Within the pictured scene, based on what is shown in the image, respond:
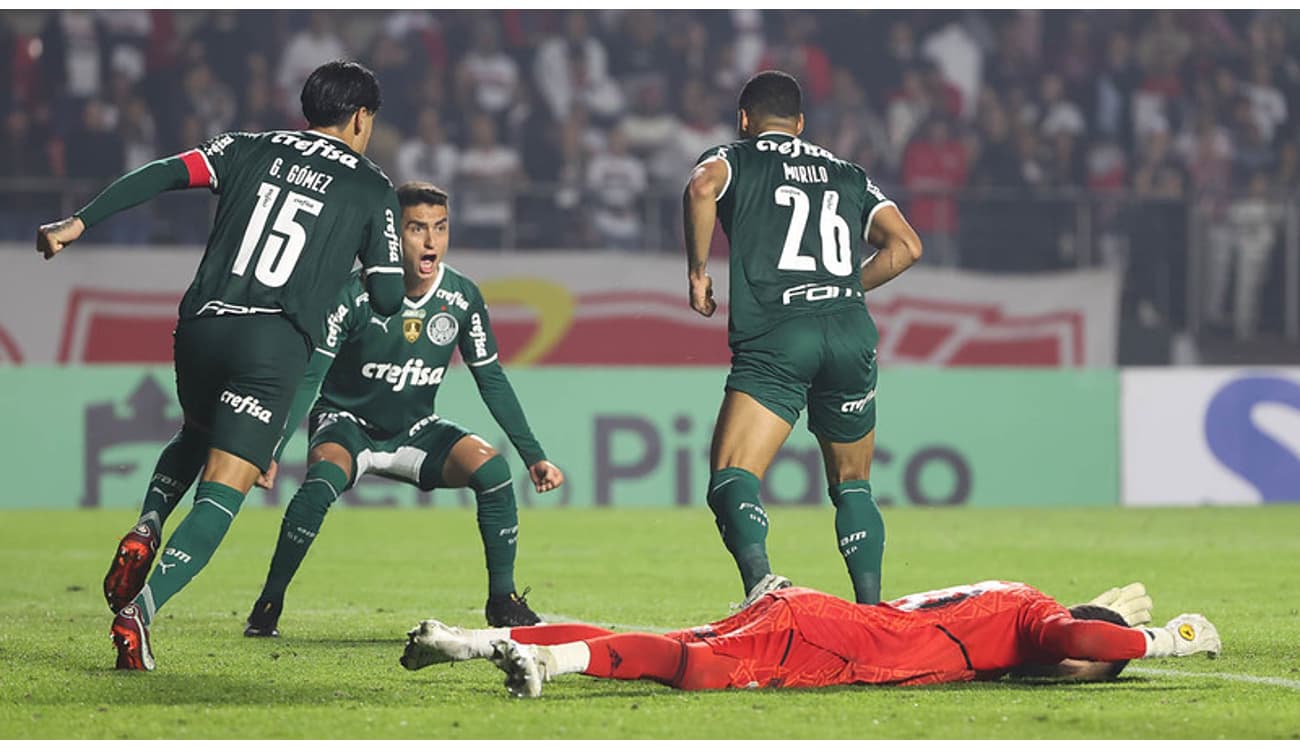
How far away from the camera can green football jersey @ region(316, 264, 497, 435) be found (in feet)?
28.0

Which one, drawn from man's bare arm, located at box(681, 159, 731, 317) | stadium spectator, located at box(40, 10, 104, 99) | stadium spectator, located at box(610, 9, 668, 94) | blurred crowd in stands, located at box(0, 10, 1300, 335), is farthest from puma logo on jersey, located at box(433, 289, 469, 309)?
stadium spectator, located at box(610, 9, 668, 94)

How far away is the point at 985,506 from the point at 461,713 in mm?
11983

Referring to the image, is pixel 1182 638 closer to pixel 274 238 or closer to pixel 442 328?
pixel 274 238

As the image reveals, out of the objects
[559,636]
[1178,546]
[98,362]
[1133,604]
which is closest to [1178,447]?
[1178,546]

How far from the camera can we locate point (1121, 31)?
21969mm

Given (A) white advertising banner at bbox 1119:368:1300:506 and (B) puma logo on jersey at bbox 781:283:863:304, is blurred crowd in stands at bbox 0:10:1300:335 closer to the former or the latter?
(A) white advertising banner at bbox 1119:368:1300:506

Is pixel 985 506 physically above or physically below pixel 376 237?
below

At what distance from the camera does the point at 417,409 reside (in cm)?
859

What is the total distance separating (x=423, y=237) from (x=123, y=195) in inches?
83.3

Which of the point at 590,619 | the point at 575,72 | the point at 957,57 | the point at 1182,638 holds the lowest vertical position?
the point at 590,619

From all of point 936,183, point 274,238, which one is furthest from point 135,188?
point 936,183

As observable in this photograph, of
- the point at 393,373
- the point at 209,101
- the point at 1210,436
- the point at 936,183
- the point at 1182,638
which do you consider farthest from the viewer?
the point at 936,183

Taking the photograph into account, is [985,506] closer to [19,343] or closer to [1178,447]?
[1178,447]

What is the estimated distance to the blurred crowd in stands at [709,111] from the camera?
18.2 meters
